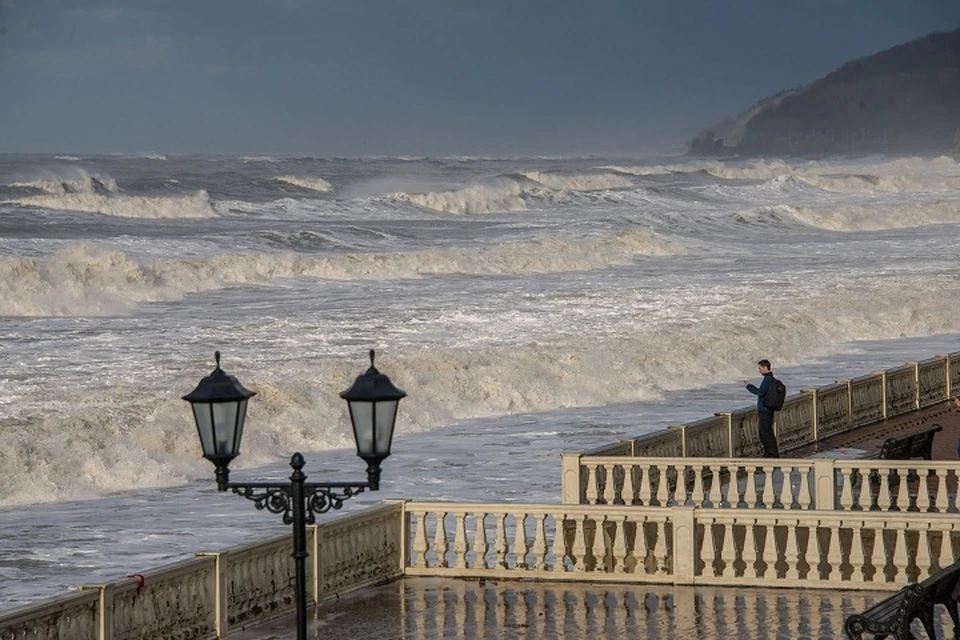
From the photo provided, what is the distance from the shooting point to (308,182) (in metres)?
110

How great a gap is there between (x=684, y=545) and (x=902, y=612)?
3.97 meters

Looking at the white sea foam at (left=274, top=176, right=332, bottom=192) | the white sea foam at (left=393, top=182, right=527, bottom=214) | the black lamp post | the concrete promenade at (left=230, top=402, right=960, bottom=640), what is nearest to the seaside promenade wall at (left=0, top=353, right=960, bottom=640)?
the concrete promenade at (left=230, top=402, right=960, bottom=640)

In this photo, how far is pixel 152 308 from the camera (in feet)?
163

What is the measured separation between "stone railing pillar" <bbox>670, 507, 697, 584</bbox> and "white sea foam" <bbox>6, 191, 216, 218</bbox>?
7593 cm

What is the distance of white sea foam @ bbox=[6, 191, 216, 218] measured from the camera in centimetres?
8850

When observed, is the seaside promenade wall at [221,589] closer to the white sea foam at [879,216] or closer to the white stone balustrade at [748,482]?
the white stone balustrade at [748,482]

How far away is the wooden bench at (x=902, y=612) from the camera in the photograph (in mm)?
10073

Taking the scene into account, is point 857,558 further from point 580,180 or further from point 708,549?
point 580,180

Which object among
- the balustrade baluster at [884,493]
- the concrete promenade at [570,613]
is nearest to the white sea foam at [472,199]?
the balustrade baluster at [884,493]

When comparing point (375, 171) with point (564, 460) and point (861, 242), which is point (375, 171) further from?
point (564, 460)

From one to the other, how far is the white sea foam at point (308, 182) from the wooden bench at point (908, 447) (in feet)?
291

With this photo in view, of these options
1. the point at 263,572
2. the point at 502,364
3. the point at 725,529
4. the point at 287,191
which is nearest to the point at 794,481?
the point at 725,529

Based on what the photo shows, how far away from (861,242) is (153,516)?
6115 centimetres

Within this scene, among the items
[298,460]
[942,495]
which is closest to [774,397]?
[942,495]
